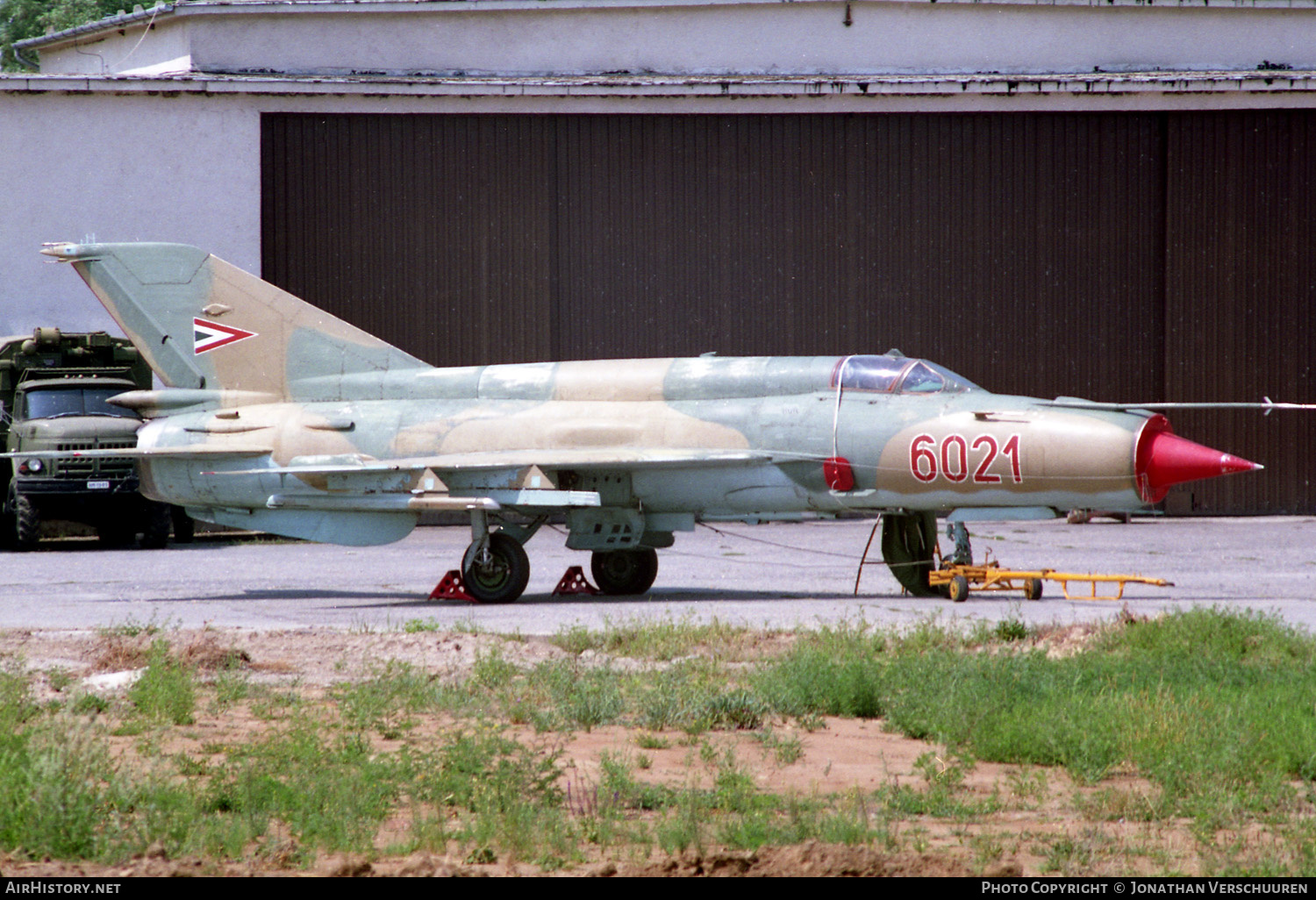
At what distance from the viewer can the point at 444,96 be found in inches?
981

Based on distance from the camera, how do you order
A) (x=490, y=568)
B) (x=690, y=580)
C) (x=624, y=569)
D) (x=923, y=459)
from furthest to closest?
(x=690, y=580) → (x=624, y=569) → (x=490, y=568) → (x=923, y=459)

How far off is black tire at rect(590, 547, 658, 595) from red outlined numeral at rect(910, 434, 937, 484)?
3149 millimetres

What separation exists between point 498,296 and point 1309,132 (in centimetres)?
1501

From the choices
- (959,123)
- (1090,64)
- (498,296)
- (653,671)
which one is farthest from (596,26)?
(653,671)

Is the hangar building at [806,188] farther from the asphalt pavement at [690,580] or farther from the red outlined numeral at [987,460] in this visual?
the red outlined numeral at [987,460]

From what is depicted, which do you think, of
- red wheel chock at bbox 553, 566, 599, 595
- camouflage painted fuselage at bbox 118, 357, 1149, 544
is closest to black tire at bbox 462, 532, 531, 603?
camouflage painted fuselage at bbox 118, 357, 1149, 544

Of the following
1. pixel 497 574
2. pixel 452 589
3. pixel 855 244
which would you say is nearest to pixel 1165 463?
pixel 497 574

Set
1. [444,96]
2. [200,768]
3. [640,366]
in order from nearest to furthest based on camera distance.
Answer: [200,768] < [640,366] < [444,96]

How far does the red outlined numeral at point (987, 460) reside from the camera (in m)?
13.0

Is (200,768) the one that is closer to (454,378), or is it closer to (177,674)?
(177,674)

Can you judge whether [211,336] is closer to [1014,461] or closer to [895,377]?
[895,377]

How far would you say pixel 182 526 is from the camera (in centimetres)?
2300

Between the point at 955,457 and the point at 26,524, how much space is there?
14.1 m

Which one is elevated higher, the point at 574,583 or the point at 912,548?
the point at 912,548
